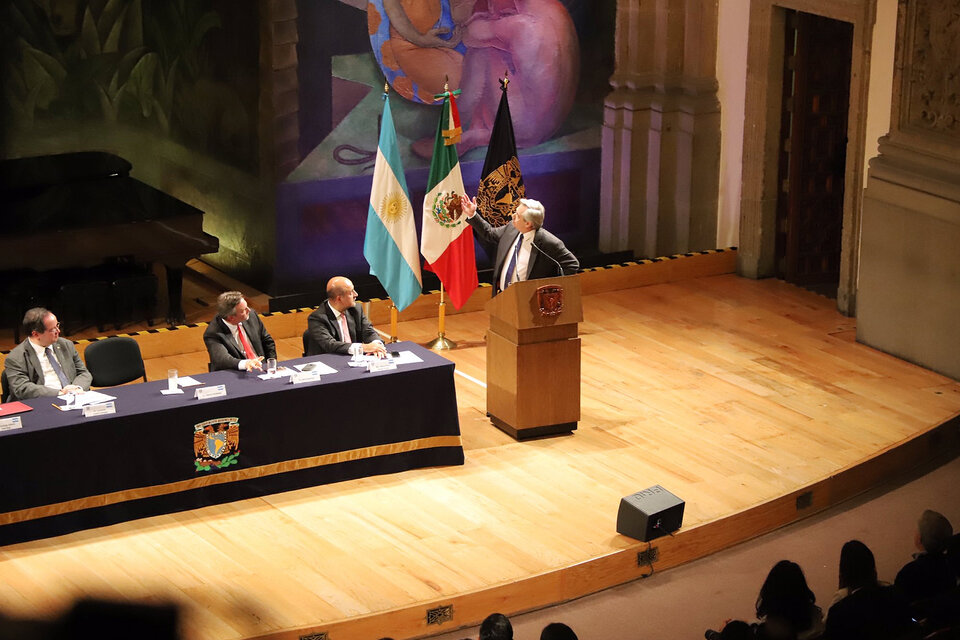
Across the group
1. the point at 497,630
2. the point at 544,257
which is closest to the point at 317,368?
the point at 544,257

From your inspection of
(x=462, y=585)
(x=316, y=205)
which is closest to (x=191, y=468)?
(x=462, y=585)

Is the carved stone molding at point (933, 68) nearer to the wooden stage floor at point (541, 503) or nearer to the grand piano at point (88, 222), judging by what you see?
the wooden stage floor at point (541, 503)

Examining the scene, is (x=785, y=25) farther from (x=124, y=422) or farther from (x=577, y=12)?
(x=124, y=422)

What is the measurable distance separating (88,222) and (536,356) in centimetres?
361

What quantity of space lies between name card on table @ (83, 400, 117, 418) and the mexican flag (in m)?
3.58

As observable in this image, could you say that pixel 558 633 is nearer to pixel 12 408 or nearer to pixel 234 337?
pixel 12 408

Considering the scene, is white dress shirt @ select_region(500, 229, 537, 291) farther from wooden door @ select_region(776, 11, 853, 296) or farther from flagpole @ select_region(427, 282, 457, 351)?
wooden door @ select_region(776, 11, 853, 296)

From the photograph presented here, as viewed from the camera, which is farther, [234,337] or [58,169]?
[58,169]

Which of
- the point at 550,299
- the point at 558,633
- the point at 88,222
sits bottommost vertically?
the point at 558,633

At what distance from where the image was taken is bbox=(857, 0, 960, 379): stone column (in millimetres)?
10164

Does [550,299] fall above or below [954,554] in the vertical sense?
above

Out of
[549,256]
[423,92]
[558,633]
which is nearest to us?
[558,633]

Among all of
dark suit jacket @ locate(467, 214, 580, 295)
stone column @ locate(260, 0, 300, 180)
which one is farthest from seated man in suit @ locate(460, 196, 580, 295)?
stone column @ locate(260, 0, 300, 180)

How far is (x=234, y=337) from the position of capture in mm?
8656
